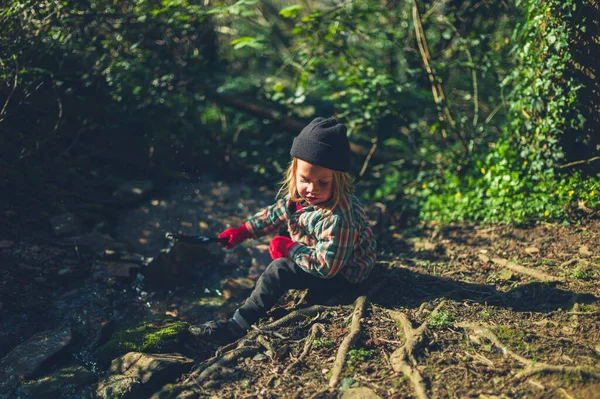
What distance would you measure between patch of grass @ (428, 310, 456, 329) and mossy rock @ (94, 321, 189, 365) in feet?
6.20

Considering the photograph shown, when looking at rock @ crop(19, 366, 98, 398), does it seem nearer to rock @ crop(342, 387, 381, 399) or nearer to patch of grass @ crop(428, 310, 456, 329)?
rock @ crop(342, 387, 381, 399)

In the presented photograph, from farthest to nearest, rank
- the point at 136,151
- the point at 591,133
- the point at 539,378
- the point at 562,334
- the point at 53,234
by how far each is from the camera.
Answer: the point at 136,151, the point at 53,234, the point at 591,133, the point at 562,334, the point at 539,378

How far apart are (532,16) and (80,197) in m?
5.30

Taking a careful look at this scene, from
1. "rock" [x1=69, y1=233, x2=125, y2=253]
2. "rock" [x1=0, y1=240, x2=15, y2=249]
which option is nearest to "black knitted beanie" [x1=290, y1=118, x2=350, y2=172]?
"rock" [x1=69, y1=233, x2=125, y2=253]

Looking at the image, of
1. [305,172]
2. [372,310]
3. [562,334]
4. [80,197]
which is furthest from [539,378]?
[80,197]

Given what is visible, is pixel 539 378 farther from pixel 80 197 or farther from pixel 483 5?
pixel 483 5

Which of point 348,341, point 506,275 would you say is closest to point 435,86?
point 506,275

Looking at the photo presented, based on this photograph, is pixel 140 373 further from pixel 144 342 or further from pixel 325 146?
pixel 325 146

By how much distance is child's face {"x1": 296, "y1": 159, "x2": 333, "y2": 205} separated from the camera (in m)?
3.82

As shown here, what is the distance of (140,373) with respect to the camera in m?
3.47

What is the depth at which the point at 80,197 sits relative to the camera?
6.01 metres

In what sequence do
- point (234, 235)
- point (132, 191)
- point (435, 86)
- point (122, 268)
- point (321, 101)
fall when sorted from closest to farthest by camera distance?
point (234, 235) → point (122, 268) → point (132, 191) → point (435, 86) → point (321, 101)

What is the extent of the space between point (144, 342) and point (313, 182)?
1.75 metres

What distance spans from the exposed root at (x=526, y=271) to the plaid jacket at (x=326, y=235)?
1.30m
